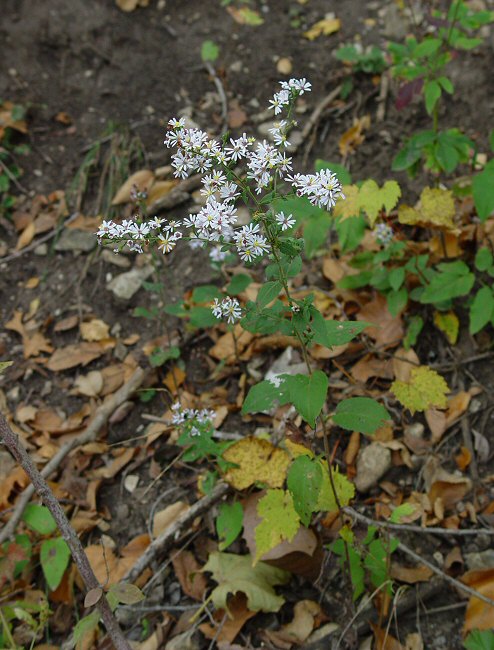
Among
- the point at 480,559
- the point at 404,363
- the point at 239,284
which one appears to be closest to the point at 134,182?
the point at 239,284

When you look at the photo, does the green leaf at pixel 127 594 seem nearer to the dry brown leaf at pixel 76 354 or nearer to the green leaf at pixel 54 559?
the green leaf at pixel 54 559

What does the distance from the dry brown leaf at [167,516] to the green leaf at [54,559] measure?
37cm

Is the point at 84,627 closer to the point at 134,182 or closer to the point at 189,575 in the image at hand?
the point at 189,575

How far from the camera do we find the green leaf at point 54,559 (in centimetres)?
235

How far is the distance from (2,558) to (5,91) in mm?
3475

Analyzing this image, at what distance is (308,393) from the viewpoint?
1.71 m

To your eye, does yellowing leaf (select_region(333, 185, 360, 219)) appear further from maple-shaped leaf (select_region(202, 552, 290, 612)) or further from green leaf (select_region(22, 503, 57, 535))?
green leaf (select_region(22, 503, 57, 535))

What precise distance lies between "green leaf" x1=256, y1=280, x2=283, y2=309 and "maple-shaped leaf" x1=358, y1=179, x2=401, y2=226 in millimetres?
1024

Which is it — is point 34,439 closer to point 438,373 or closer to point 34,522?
point 34,522

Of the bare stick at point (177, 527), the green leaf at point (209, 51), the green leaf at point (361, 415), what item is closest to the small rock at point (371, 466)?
the bare stick at point (177, 527)

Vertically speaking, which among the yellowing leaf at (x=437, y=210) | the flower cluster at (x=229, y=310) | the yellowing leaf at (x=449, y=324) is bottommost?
the yellowing leaf at (x=449, y=324)

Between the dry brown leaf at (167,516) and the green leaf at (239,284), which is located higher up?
the green leaf at (239,284)

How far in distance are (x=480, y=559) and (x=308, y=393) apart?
3.61ft

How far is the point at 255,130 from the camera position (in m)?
4.02
